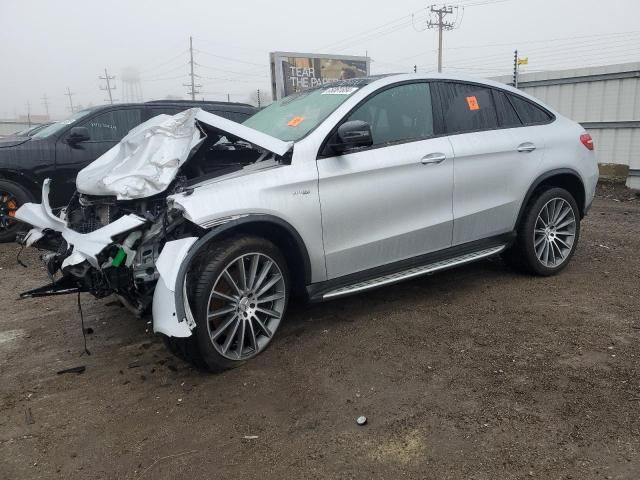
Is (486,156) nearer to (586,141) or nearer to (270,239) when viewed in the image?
(586,141)

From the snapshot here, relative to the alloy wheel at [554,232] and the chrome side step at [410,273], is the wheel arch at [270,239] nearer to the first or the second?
the chrome side step at [410,273]

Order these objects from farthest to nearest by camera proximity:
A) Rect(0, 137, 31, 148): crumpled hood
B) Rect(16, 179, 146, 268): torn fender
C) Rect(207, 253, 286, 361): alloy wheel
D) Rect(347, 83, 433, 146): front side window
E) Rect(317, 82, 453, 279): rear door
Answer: Rect(0, 137, 31, 148): crumpled hood
Rect(347, 83, 433, 146): front side window
Rect(317, 82, 453, 279): rear door
Rect(207, 253, 286, 361): alloy wheel
Rect(16, 179, 146, 268): torn fender

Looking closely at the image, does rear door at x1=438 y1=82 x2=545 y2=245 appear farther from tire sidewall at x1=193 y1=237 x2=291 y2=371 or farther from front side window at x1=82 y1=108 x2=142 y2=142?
front side window at x1=82 y1=108 x2=142 y2=142

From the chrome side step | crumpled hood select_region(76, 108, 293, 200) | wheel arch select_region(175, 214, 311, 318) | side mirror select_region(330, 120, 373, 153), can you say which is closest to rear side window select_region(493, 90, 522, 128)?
the chrome side step

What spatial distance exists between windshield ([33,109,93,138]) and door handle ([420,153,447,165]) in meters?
5.44

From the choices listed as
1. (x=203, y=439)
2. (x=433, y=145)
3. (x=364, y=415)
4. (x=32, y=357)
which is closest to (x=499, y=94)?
(x=433, y=145)

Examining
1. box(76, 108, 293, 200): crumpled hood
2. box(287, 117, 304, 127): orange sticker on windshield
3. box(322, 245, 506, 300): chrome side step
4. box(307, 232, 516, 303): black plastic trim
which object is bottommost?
box(322, 245, 506, 300): chrome side step

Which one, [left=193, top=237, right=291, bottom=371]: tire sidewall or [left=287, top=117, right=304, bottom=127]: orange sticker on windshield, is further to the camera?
[left=287, top=117, right=304, bottom=127]: orange sticker on windshield

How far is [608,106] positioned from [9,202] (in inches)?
409

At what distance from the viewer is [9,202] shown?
22.7ft

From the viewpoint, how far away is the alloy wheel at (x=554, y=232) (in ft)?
15.9

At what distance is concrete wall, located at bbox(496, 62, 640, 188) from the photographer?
9820 mm

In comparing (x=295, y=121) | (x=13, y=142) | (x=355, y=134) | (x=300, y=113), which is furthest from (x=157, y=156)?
(x=13, y=142)

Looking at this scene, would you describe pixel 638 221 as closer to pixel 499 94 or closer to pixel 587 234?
pixel 587 234
